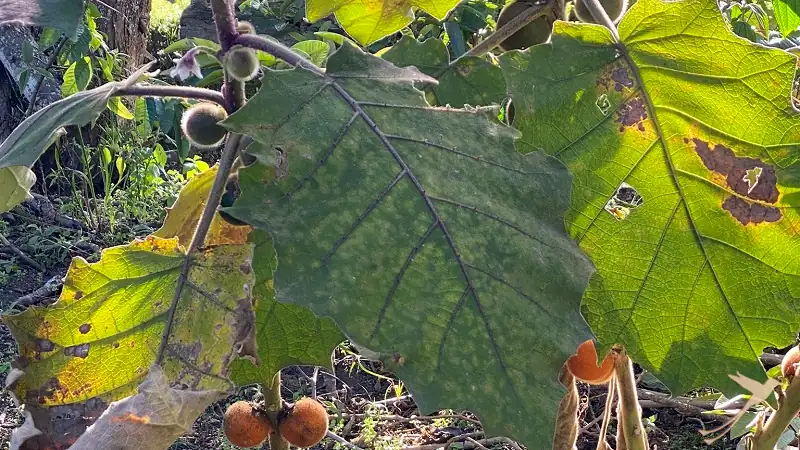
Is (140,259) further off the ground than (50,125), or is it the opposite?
(50,125)

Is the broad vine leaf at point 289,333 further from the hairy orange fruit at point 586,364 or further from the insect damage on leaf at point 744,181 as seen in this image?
the insect damage on leaf at point 744,181

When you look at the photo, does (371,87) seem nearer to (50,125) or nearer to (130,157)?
(50,125)

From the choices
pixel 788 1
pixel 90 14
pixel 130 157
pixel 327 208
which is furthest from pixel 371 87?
pixel 130 157

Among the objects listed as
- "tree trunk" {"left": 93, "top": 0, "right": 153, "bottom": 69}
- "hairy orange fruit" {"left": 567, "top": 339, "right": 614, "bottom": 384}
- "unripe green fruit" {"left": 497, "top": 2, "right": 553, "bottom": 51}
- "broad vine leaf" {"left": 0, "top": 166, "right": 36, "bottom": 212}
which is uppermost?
"unripe green fruit" {"left": 497, "top": 2, "right": 553, "bottom": 51}

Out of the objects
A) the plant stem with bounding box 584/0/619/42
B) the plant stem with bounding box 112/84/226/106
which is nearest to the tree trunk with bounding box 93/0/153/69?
the plant stem with bounding box 112/84/226/106

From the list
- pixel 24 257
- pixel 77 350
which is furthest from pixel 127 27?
pixel 77 350

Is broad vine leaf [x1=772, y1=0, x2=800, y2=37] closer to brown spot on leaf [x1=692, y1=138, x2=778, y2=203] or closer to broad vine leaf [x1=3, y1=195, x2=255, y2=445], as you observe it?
brown spot on leaf [x1=692, y1=138, x2=778, y2=203]
